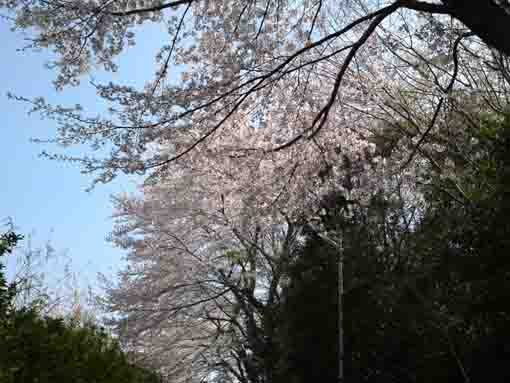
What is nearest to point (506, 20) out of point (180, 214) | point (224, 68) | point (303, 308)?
point (224, 68)

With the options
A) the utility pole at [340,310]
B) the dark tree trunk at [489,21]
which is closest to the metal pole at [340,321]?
the utility pole at [340,310]

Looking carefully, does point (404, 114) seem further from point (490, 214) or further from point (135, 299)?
point (135, 299)

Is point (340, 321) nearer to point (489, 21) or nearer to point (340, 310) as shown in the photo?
point (340, 310)

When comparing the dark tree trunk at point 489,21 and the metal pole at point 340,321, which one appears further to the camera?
the metal pole at point 340,321

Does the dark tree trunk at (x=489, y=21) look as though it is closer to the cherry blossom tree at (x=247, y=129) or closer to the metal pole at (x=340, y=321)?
the cherry blossom tree at (x=247, y=129)

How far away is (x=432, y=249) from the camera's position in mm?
5160

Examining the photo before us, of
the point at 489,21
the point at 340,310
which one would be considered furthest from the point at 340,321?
the point at 489,21

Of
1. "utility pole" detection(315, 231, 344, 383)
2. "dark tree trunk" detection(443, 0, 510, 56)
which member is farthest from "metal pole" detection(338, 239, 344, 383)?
"dark tree trunk" detection(443, 0, 510, 56)

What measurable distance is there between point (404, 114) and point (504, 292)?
3.22 m

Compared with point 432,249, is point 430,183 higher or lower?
higher

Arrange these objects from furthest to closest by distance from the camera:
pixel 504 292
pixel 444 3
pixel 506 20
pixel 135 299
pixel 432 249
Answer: pixel 135 299 → pixel 432 249 → pixel 504 292 → pixel 444 3 → pixel 506 20

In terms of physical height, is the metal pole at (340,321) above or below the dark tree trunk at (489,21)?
below

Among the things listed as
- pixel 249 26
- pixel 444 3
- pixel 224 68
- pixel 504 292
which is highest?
pixel 249 26

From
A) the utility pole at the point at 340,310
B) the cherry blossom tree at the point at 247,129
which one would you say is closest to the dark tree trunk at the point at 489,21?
the cherry blossom tree at the point at 247,129
